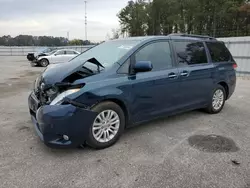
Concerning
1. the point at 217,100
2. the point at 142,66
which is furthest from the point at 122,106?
the point at 217,100

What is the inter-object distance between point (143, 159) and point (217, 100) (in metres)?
2.74

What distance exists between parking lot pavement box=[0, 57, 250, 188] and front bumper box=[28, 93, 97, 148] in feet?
0.79

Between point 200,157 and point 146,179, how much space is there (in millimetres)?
909

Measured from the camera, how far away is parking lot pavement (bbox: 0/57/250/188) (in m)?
A: 2.48

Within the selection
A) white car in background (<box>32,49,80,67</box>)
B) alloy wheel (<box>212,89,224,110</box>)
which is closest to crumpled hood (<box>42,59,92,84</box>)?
alloy wheel (<box>212,89,224,110</box>)

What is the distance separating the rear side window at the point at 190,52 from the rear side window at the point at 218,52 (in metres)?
0.25

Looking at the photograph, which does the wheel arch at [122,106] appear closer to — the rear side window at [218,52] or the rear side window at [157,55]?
the rear side window at [157,55]

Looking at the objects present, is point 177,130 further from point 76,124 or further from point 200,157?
point 76,124

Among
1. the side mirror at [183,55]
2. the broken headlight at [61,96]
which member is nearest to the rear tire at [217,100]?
the side mirror at [183,55]

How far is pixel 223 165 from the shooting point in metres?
2.81

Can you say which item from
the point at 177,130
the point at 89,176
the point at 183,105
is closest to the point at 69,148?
the point at 89,176

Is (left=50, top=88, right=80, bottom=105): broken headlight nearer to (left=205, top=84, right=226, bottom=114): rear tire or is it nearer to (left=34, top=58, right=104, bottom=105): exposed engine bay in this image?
(left=34, top=58, right=104, bottom=105): exposed engine bay

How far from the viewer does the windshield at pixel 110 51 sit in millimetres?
3475

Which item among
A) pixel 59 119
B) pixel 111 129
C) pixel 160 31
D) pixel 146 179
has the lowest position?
pixel 146 179
